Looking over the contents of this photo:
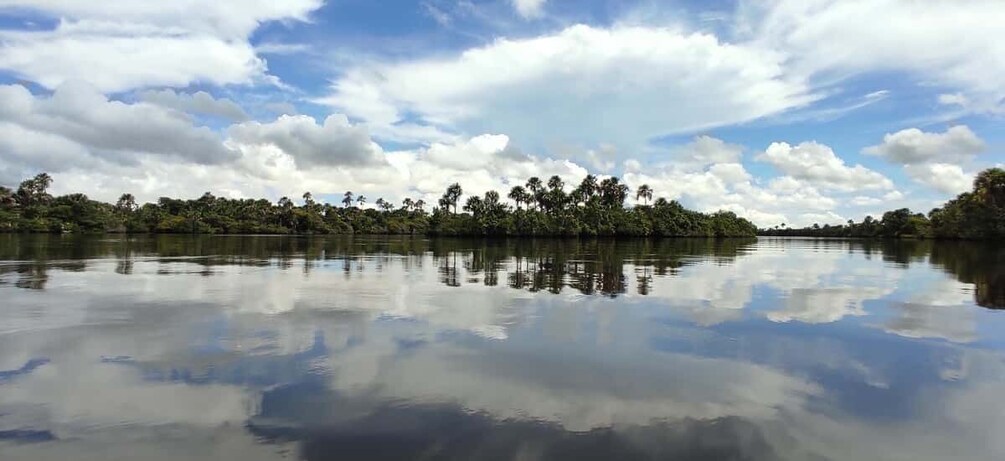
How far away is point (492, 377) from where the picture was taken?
10.8 meters

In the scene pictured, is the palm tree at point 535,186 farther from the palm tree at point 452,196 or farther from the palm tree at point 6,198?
the palm tree at point 6,198

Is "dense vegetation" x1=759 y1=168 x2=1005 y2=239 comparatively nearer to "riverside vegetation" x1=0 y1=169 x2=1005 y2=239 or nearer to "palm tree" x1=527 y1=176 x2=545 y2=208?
"riverside vegetation" x1=0 y1=169 x2=1005 y2=239

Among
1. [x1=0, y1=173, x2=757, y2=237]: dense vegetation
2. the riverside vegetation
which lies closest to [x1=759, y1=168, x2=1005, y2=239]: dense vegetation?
the riverside vegetation

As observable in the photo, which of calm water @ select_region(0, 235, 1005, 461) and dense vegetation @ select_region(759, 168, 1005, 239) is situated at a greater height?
dense vegetation @ select_region(759, 168, 1005, 239)

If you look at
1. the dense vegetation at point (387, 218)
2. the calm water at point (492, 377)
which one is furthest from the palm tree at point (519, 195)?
the calm water at point (492, 377)

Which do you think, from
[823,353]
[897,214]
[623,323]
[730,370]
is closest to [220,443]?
[730,370]

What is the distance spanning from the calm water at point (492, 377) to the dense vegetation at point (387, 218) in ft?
371

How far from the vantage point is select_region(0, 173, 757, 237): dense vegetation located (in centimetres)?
13200

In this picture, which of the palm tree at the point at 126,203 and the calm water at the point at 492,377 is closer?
the calm water at the point at 492,377

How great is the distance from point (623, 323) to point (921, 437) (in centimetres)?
850

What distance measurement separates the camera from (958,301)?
73.7 ft

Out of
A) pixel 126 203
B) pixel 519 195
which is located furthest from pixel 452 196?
pixel 126 203

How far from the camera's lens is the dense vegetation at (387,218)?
132 metres

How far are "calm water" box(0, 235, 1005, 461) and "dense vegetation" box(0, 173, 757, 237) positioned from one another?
113 metres
